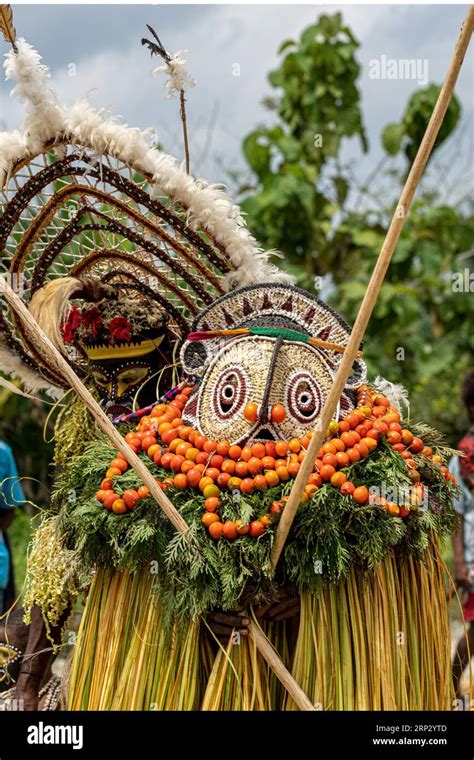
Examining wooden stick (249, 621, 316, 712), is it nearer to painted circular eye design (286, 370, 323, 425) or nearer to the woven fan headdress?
painted circular eye design (286, 370, 323, 425)

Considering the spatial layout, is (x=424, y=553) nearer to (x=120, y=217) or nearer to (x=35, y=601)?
(x=35, y=601)

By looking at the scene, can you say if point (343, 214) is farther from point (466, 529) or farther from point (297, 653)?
point (297, 653)

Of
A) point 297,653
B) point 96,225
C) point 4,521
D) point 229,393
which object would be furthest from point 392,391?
point 4,521

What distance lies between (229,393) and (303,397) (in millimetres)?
189

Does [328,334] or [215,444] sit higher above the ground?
[328,334]

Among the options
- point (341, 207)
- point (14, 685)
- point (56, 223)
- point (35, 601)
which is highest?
point (341, 207)

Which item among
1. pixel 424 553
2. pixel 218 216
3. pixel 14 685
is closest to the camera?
pixel 424 553

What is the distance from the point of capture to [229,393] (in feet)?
6.92

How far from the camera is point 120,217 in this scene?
2373 mm

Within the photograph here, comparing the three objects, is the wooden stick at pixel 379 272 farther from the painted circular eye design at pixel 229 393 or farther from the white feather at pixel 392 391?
the white feather at pixel 392 391

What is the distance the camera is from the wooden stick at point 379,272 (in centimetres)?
155

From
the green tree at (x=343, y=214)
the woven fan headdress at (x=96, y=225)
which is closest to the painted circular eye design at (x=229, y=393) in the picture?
the woven fan headdress at (x=96, y=225)
